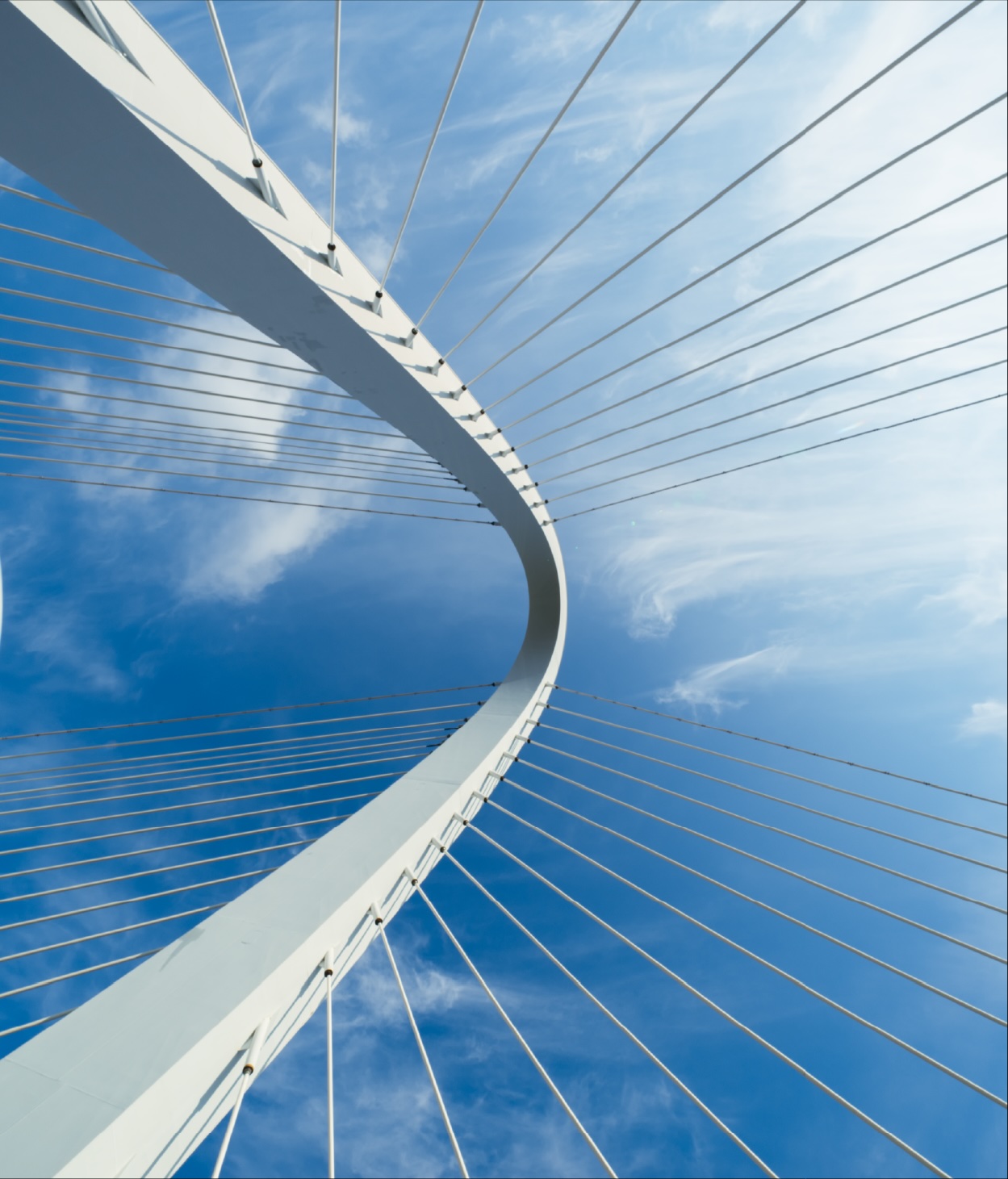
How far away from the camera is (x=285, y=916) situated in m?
4.40

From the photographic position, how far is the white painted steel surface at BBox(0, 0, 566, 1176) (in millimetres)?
2949

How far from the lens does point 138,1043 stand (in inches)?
129

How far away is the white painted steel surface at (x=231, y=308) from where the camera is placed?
9.68ft

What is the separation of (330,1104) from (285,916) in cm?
169

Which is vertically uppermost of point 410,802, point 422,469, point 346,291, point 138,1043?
point 346,291

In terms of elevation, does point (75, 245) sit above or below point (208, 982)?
above

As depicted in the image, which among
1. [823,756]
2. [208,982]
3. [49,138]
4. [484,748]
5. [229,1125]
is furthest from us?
[484,748]

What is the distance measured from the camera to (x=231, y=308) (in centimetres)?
464

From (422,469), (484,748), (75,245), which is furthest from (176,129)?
(484,748)

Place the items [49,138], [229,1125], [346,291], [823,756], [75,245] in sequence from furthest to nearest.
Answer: [823,756], [346,291], [75,245], [49,138], [229,1125]

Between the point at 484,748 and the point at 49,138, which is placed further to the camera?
the point at 484,748

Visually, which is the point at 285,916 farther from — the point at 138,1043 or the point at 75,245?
the point at 75,245

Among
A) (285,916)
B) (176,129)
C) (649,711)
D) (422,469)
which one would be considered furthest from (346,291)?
(649,711)

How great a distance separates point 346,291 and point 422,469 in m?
3.10
